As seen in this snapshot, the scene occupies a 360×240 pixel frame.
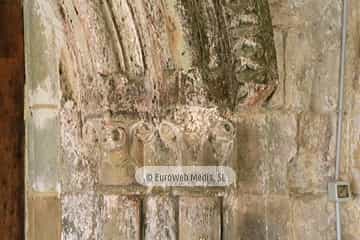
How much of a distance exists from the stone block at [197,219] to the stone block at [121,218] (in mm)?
97

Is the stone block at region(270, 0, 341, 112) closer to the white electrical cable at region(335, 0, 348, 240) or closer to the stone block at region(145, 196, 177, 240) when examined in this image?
the white electrical cable at region(335, 0, 348, 240)

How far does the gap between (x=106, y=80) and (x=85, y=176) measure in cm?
22

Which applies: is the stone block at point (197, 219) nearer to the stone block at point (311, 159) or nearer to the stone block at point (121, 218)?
the stone block at point (121, 218)

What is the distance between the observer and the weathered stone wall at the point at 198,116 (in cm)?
142

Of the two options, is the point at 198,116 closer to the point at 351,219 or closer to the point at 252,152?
the point at 252,152

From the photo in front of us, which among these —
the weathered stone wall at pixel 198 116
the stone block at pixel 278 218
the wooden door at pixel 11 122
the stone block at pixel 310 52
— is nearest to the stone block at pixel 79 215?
the weathered stone wall at pixel 198 116

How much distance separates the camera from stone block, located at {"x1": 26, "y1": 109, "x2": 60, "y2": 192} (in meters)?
1.58

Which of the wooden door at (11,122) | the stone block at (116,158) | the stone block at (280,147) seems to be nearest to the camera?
the stone block at (116,158)

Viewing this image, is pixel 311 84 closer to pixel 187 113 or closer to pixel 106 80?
pixel 187 113

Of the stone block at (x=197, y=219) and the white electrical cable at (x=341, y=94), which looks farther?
the white electrical cable at (x=341, y=94)

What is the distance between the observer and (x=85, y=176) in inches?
57.2

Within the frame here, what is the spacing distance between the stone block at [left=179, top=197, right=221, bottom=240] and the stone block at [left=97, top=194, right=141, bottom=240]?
97 mm

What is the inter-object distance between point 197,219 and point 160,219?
0.08 metres

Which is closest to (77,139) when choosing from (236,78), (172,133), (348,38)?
(172,133)
